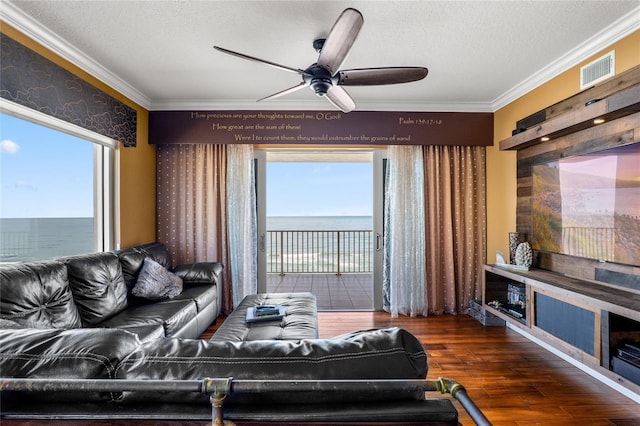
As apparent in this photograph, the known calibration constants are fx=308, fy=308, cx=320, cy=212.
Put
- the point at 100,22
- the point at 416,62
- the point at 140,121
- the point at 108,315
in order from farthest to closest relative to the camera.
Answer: the point at 140,121 → the point at 416,62 → the point at 108,315 → the point at 100,22

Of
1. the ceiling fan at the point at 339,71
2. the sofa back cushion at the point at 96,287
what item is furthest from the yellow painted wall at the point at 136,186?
the ceiling fan at the point at 339,71

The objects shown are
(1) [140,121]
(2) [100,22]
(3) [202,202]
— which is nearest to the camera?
(2) [100,22]

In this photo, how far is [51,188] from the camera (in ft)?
8.95

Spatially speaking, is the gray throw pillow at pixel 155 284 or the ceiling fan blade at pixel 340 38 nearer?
the ceiling fan blade at pixel 340 38

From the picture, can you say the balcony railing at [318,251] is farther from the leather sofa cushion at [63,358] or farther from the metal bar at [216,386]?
the metal bar at [216,386]

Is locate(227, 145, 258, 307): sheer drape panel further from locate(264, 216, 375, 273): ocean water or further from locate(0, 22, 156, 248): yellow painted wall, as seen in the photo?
locate(264, 216, 375, 273): ocean water

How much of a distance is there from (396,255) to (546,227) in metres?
1.58

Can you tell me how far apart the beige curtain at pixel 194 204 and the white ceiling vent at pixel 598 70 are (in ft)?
12.1

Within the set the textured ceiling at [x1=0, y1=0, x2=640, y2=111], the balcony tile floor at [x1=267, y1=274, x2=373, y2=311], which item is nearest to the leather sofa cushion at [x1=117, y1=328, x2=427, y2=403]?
the textured ceiling at [x1=0, y1=0, x2=640, y2=111]

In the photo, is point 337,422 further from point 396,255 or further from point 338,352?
point 396,255

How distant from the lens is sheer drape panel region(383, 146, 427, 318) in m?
3.90

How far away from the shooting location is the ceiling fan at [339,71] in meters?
1.78

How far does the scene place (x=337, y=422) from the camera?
0.78 m

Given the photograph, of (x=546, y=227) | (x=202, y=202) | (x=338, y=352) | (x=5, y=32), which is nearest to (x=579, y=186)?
(x=546, y=227)
